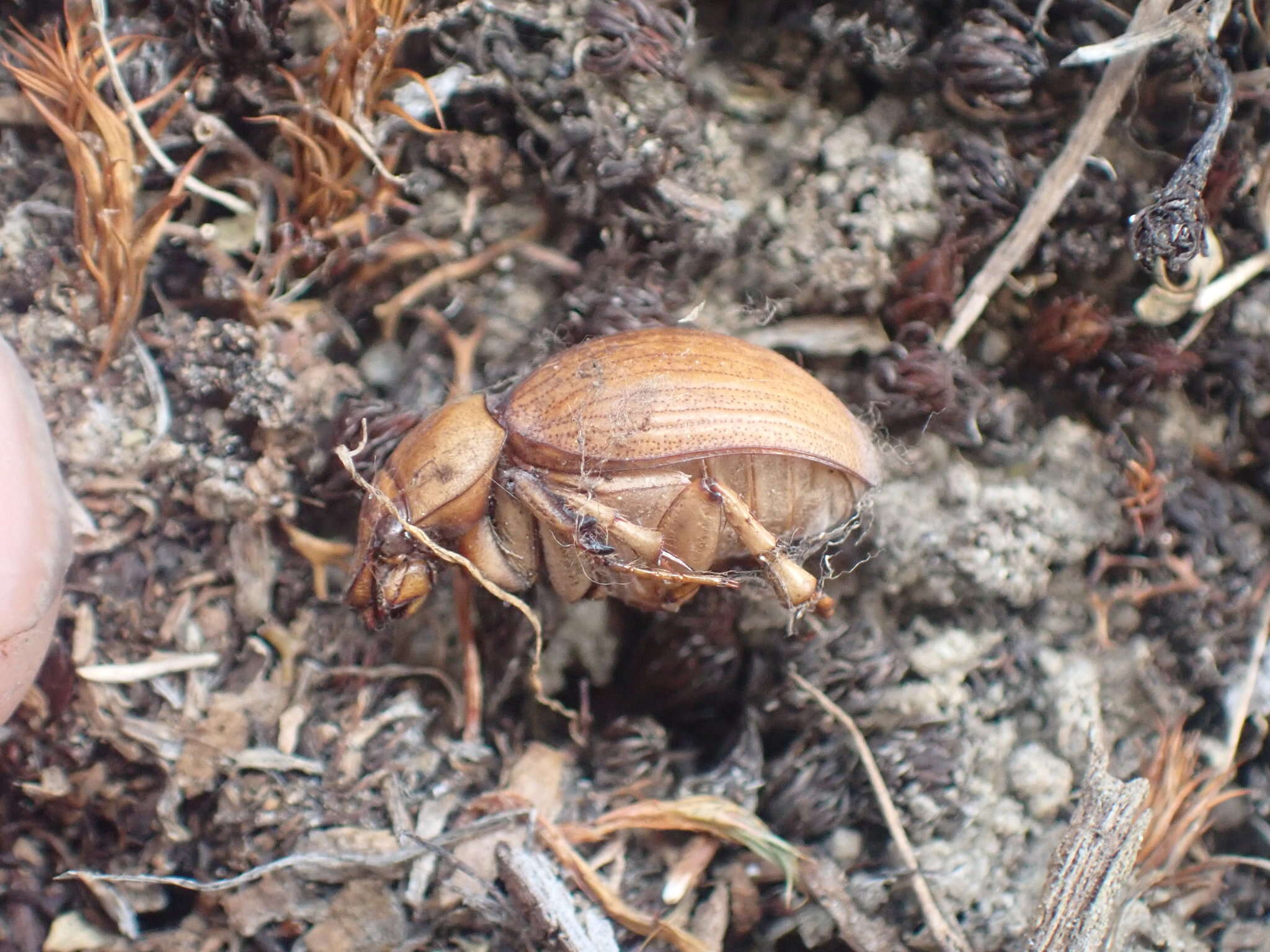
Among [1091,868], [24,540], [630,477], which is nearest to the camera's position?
[24,540]

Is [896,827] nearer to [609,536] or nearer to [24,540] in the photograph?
[609,536]

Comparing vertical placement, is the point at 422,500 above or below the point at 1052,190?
below

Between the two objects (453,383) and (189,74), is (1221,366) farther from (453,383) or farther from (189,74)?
(189,74)

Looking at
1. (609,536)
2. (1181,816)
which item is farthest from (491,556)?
(1181,816)

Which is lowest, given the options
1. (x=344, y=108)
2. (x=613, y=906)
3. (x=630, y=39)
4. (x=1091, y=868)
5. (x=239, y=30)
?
(x=613, y=906)

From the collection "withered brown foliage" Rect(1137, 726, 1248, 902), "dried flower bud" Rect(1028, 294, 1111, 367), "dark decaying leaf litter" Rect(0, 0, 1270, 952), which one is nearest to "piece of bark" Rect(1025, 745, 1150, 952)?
"dark decaying leaf litter" Rect(0, 0, 1270, 952)

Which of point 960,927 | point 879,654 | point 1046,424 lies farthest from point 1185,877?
point 1046,424

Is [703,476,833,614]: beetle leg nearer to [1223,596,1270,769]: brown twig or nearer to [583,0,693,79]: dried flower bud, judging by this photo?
[583,0,693,79]: dried flower bud
